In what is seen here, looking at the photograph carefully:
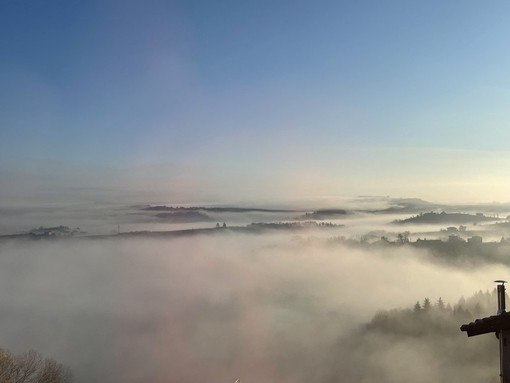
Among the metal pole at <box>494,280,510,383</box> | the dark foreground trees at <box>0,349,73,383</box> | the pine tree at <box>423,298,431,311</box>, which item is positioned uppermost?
the metal pole at <box>494,280,510,383</box>

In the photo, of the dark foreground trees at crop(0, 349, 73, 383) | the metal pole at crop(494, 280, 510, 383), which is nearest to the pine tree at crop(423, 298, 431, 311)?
the dark foreground trees at crop(0, 349, 73, 383)

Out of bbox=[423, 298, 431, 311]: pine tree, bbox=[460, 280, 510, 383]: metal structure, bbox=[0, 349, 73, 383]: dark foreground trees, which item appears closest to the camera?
bbox=[460, 280, 510, 383]: metal structure

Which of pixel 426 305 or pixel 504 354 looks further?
pixel 426 305

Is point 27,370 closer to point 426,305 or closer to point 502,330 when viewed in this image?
point 502,330

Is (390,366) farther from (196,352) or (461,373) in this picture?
(196,352)

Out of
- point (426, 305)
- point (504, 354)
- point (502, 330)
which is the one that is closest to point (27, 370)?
point (504, 354)

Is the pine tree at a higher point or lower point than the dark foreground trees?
lower

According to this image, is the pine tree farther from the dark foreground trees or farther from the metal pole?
the metal pole

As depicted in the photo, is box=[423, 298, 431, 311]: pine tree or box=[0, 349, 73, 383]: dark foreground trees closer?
box=[0, 349, 73, 383]: dark foreground trees

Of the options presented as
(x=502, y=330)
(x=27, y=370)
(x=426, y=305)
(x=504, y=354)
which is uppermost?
(x=502, y=330)

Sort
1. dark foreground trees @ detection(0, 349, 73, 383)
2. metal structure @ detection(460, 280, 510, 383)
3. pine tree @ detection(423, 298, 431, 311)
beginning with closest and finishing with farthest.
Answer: metal structure @ detection(460, 280, 510, 383) → dark foreground trees @ detection(0, 349, 73, 383) → pine tree @ detection(423, 298, 431, 311)
